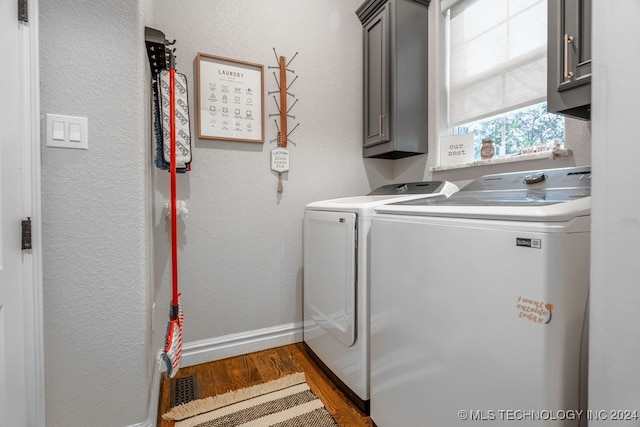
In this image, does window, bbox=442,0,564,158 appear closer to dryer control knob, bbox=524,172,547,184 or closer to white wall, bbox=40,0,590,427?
white wall, bbox=40,0,590,427

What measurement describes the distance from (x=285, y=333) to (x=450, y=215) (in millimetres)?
1555

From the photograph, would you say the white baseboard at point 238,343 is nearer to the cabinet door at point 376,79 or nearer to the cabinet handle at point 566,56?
the cabinet door at point 376,79

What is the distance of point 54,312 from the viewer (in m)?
0.95

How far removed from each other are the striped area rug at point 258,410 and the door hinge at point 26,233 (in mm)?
973

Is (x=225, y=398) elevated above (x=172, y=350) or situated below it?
below

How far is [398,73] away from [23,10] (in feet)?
6.00

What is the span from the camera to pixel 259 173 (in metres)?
1.93

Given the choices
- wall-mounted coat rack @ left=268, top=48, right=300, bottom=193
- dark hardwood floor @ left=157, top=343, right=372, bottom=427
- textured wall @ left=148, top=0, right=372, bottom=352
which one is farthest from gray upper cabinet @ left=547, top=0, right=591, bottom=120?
dark hardwood floor @ left=157, top=343, right=372, bottom=427

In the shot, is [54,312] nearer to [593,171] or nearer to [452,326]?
[452,326]

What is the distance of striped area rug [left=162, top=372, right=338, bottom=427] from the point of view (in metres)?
1.29

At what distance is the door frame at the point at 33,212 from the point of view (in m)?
0.88

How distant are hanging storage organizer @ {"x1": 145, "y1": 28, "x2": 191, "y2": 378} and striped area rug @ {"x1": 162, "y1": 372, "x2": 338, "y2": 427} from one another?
0.85 feet

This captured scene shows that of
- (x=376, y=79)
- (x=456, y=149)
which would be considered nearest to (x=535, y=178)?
(x=456, y=149)

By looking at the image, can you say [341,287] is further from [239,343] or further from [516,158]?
[516,158]
